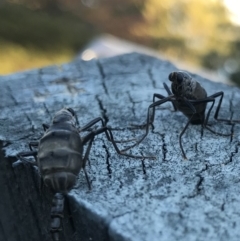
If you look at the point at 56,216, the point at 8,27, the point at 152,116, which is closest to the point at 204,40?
the point at 8,27

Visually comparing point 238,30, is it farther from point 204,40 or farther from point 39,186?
point 39,186

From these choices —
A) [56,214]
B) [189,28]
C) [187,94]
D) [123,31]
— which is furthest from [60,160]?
[189,28]

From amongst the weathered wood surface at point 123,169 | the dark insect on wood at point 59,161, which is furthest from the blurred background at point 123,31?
the dark insect on wood at point 59,161

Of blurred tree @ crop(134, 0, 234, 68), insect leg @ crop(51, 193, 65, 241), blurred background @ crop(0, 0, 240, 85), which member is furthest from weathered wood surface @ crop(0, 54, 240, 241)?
blurred tree @ crop(134, 0, 234, 68)

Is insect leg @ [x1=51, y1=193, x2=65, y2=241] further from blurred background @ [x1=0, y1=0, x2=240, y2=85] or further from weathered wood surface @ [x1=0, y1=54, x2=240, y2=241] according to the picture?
blurred background @ [x1=0, y1=0, x2=240, y2=85]

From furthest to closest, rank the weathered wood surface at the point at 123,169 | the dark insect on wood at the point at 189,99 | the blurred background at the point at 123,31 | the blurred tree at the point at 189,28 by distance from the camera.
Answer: the blurred tree at the point at 189,28 → the blurred background at the point at 123,31 → the dark insect on wood at the point at 189,99 → the weathered wood surface at the point at 123,169

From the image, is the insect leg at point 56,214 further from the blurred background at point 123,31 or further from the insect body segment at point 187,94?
the blurred background at point 123,31

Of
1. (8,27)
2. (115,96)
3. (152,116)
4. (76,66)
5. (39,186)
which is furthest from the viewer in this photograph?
(8,27)

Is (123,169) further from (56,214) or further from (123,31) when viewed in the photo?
(123,31)
